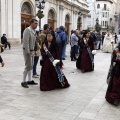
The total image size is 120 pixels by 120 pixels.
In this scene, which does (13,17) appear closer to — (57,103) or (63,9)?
(63,9)

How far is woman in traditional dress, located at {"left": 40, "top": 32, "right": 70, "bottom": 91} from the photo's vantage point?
21.1 feet

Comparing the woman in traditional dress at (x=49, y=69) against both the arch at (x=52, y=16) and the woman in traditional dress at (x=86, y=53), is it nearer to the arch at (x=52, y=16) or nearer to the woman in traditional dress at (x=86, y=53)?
Answer: the woman in traditional dress at (x=86, y=53)

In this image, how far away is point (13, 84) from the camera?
695 cm

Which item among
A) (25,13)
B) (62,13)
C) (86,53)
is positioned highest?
(62,13)

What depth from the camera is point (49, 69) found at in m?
6.45

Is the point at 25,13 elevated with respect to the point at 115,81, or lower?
elevated

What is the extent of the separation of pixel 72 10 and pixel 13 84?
33.6m

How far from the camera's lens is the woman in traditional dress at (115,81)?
17.6 ft

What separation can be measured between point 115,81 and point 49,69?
1.80 m

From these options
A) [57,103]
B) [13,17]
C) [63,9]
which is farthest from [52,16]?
[57,103]

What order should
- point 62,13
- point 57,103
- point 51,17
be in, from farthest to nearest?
1. point 62,13
2. point 51,17
3. point 57,103

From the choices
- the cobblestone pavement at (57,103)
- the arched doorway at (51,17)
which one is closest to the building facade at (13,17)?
the arched doorway at (51,17)

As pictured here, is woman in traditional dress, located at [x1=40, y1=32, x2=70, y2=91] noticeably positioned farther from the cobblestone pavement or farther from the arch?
the arch

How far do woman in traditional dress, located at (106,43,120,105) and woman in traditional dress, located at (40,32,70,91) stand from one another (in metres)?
1.53
